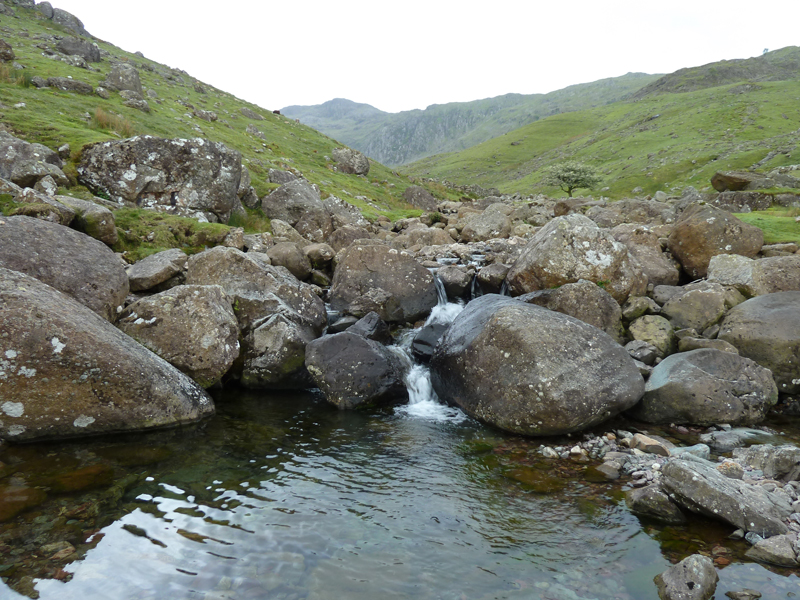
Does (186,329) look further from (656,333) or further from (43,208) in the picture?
(656,333)

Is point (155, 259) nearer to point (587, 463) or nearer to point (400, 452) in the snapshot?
point (400, 452)

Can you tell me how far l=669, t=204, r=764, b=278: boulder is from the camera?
65.3 ft

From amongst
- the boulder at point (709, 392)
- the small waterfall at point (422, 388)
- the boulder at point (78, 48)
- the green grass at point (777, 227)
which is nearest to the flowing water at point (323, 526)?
the small waterfall at point (422, 388)

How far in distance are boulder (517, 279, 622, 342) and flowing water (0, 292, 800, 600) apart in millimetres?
6092

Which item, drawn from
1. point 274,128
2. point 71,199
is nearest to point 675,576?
point 71,199

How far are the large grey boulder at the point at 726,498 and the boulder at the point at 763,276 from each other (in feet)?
38.9

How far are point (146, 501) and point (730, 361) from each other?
1461cm

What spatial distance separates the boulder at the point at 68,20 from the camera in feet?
216

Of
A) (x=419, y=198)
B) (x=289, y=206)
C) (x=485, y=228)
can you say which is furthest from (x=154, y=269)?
(x=419, y=198)

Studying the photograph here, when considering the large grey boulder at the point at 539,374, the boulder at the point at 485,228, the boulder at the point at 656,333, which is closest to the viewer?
the large grey boulder at the point at 539,374

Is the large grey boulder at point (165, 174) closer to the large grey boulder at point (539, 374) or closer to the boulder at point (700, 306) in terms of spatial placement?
the large grey boulder at point (539, 374)

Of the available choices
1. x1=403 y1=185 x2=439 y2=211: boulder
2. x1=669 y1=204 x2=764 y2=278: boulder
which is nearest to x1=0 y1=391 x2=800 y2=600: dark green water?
x1=669 y1=204 x2=764 y2=278: boulder

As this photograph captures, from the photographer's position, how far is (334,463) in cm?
1006

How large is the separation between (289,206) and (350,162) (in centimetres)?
2962
